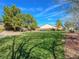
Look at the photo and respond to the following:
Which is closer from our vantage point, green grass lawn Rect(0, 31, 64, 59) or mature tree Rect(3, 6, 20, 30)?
green grass lawn Rect(0, 31, 64, 59)

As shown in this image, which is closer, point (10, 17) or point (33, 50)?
point (33, 50)

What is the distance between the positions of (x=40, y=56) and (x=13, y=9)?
28756mm

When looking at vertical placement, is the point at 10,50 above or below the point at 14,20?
below

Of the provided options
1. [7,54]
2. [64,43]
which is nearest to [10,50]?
[7,54]

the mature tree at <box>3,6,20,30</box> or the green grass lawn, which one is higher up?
the mature tree at <box>3,6,20,30</box>

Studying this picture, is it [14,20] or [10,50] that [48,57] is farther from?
[14,20]

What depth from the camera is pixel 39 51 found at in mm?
8062

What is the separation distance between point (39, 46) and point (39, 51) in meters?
0.69

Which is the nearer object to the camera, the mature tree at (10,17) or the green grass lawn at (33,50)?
the green grass lawn at (33,50)

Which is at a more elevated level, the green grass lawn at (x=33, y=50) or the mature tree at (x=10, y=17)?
the mature tree at (x=10, y=17)

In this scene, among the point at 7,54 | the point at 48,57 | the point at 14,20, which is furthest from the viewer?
the point at 14,20

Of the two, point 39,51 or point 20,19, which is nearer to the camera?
point 39,51

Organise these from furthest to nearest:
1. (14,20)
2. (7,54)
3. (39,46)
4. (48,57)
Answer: (14,20) → (39,46) → (7,54) → (48,57)

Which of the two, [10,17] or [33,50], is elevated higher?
[10,17]
